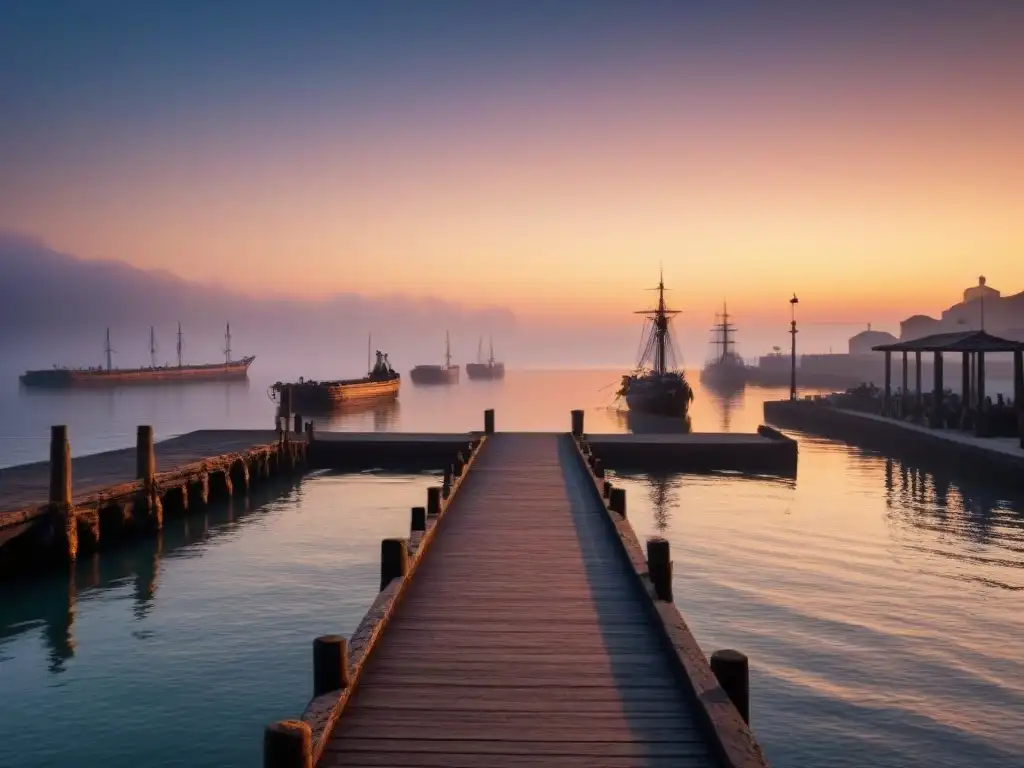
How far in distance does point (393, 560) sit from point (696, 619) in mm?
7173

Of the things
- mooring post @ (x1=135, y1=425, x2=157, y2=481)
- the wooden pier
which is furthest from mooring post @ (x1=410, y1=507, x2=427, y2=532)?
mooring post @ (x1=135, y1=425, x2=157, y2=481)

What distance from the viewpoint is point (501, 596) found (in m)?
12.7

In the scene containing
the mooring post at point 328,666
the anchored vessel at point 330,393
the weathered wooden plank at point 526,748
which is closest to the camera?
the weathered wooden plank at point 526,748

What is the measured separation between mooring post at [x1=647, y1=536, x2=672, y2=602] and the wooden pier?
0.8 inches

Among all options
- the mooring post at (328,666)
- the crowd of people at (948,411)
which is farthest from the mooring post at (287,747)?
the crowd of people at (948,411)

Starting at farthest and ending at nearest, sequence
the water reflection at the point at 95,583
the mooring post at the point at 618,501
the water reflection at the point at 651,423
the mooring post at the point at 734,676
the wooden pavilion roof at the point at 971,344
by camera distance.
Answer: the water reflection at the point at 651,423 → the wooden pavilion roof at the point at 971,344 → the mooring post at the point at 618,501 → the water reflection at the point at 95,583 → the mooring post at the point at 734,676

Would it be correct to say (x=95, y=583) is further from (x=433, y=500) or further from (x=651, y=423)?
(x=651, y=423)

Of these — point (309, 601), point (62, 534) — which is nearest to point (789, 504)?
point (309, 601)

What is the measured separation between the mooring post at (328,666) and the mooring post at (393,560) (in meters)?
4.04

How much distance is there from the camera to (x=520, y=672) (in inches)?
375

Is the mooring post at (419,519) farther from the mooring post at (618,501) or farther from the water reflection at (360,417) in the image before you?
the water reflection at (360,417)

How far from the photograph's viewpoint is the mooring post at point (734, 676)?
26.6 ft

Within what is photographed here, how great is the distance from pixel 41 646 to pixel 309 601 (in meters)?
5.02

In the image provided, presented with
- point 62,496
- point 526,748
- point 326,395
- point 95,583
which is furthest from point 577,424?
point 326,395
